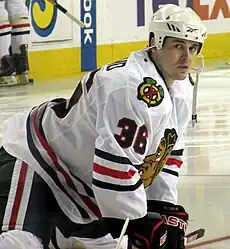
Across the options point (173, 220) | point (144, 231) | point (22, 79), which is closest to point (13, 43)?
point (22, 79)

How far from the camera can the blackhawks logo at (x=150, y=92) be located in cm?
211

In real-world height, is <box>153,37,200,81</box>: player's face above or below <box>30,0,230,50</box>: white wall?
above

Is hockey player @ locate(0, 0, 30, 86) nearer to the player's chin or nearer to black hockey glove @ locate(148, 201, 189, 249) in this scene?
black hockey glove @ locate(148, 201, 189, 249)

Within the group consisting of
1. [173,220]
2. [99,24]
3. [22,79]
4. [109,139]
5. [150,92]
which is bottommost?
[22,79]

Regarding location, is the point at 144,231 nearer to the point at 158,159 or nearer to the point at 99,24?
the point at 158,159

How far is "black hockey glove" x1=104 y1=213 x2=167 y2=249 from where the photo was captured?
7.14 ft

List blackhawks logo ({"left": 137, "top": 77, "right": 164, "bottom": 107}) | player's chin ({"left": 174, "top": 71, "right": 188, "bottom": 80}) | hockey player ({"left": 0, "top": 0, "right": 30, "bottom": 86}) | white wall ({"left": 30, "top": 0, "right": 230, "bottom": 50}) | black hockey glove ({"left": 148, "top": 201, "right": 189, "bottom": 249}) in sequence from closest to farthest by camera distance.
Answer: blackhawks logo ({"left": 137, "top": 77, "right": 164, "bottom": 107}), player's chin ({"left": 174, "top": 71, "right": 188, "bottom": 80}), black hockey glove ({"left": 148, "top": 201, "right": 189, "bottom": 249}), hockey player ({"left": 0, "top": 0, "right": 30, "bottom": 86}), white wall ({"left": 30, "top": 0, "right": 230, "bottom": 50})

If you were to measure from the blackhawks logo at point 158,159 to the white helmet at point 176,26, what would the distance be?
0.24m

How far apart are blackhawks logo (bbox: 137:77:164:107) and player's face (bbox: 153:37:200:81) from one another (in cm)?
7

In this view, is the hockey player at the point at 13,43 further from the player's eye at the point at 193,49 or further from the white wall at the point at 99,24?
the player's eye at the point at 193,49

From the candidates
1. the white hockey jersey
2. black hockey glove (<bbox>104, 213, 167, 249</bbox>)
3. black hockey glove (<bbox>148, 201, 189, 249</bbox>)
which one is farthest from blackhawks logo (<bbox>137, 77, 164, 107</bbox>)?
black hockey glove (<bbox>148, 201, 189, 249</bbox>)

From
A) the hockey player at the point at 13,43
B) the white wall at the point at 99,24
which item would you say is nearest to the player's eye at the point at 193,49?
the hockey player at the point at 13,43

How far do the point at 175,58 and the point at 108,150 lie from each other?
0.29m

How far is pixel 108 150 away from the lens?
212 cm
